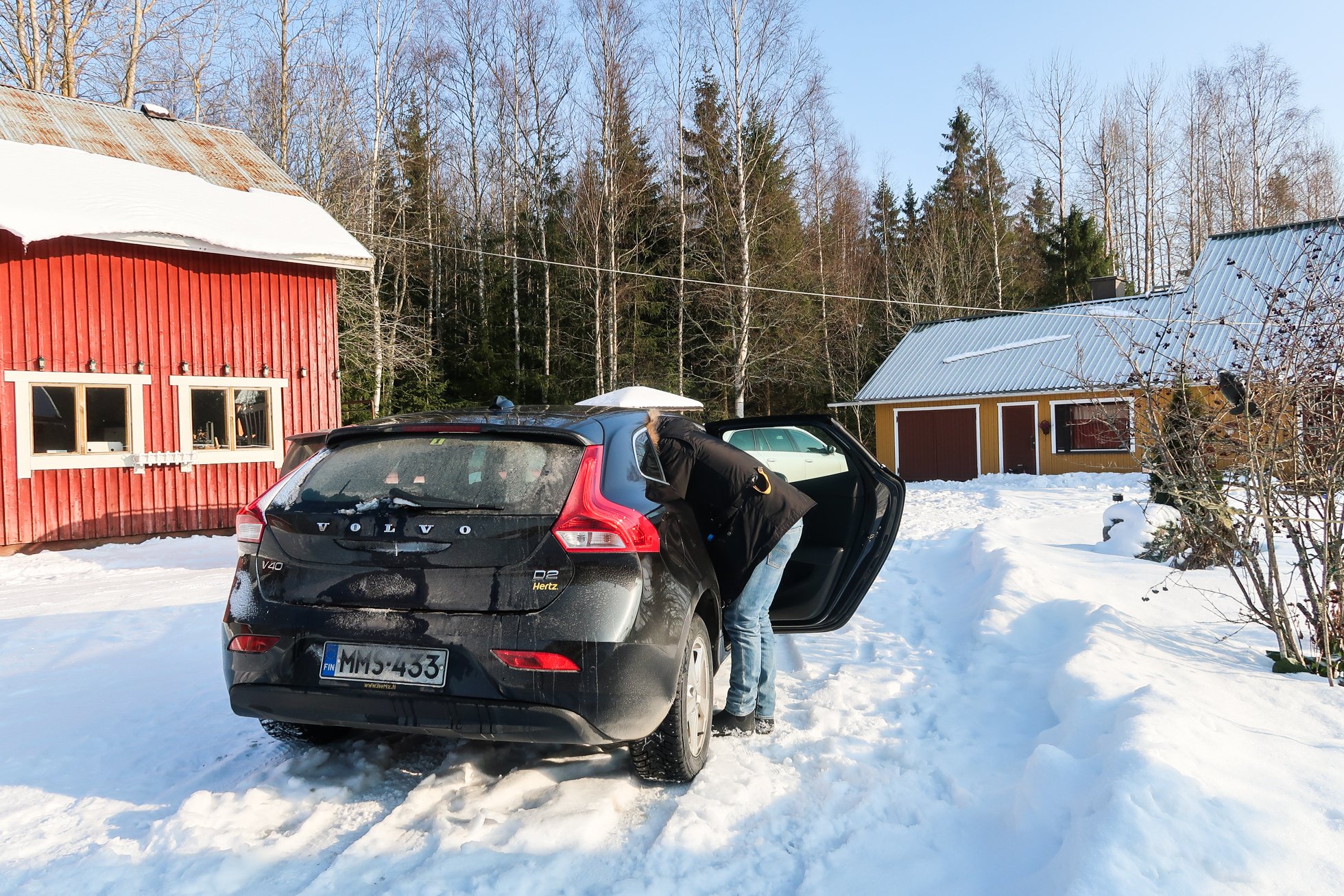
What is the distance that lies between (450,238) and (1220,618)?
30850 mm

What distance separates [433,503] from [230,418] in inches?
466

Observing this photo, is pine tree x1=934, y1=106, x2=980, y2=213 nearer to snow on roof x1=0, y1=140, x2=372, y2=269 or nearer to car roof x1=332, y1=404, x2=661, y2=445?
snow on roof x1=0, y1=140, x2=372, y2=269

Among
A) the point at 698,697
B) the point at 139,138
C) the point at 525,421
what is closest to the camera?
the point at 525,421

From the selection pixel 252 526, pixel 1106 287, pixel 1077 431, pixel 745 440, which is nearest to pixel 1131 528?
pixel 745 440

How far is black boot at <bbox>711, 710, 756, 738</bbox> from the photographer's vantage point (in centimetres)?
416

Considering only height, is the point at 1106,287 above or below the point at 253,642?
above

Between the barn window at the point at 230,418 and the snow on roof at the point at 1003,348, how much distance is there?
2092 cm

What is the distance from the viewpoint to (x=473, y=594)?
3070 millimetres

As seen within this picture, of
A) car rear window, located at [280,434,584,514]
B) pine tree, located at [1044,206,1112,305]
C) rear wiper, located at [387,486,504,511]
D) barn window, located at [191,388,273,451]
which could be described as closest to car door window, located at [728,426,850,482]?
barn window, located at [191,388,273,451]

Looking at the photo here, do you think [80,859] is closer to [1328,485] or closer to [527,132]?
[1328,485]

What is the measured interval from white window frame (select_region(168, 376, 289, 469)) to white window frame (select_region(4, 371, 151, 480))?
0.51 m

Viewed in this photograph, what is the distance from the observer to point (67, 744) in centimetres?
405

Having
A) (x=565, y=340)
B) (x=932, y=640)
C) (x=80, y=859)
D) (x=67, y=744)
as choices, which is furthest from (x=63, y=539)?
(x=565, y=340)

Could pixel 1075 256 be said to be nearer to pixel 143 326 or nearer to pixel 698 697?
pixel 143 326
